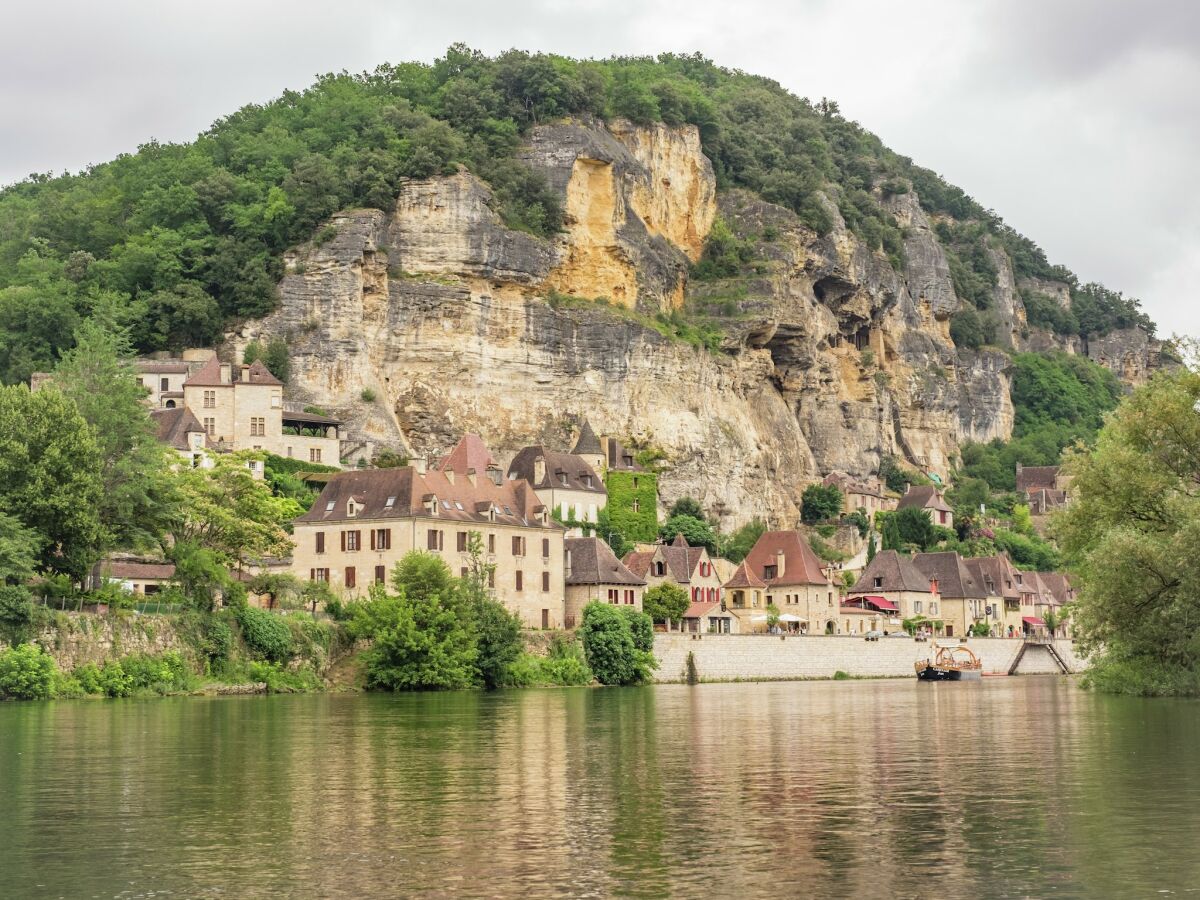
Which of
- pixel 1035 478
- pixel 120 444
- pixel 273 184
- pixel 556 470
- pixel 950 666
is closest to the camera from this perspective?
pixel 120 444

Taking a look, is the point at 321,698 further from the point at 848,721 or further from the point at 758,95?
the point at 758,95

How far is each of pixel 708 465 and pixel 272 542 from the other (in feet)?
190

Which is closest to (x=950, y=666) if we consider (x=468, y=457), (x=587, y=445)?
(x=587, y=445)

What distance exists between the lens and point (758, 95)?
7210 inches

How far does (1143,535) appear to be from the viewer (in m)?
49.9

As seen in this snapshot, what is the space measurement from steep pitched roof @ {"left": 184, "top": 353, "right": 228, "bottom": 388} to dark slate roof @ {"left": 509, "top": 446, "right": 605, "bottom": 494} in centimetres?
1976

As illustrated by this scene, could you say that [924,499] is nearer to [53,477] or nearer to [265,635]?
[265,635]

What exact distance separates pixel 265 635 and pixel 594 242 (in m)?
68.3

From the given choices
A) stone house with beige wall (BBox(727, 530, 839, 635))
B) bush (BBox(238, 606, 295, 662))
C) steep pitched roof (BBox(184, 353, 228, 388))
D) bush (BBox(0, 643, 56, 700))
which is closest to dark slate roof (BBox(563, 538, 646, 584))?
stone house with beige wall (BBox(727, 530, 839, 635))

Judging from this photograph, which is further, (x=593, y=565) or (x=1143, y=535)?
(x=593, y=565)

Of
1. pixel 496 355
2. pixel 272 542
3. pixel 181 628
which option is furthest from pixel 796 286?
pixel 181 628

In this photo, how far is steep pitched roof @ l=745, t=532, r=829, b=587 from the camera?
109500 mm

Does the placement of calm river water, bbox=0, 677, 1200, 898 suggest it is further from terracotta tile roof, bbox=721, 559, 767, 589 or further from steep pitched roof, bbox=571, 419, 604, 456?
steep pitched roof, bbox=571, 419, 604, 456

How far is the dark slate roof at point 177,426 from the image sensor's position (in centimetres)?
9981
